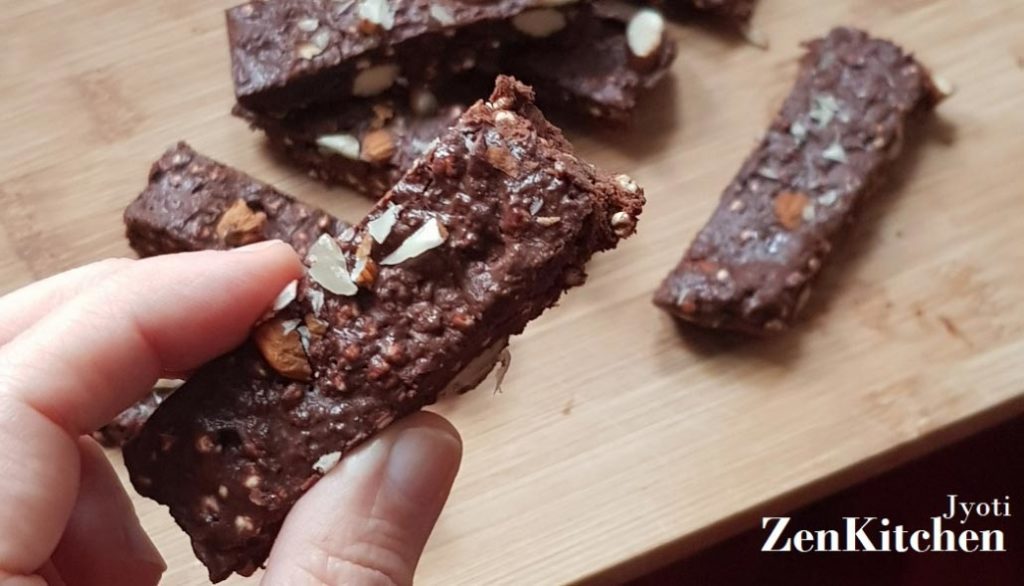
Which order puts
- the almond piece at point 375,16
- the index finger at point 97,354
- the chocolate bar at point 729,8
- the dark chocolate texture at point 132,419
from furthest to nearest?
the chocolate bar at point 729,8
the almond piece at point 375,16
the dark chocolate texture at point 132,419
the index finger at point 97,354

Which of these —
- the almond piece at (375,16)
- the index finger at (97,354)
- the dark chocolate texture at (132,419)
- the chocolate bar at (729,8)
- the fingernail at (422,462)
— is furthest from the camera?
the chocolate bar at (729,8)

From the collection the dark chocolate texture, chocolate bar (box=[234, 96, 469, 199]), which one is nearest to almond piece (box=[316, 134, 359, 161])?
chocolate bar (box=[234, 96, 469, 199])

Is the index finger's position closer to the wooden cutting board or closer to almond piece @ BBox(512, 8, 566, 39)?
the wooden cutting board

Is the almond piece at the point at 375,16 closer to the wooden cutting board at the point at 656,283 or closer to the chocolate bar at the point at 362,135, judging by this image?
the chocolate bar at the point at 362,135

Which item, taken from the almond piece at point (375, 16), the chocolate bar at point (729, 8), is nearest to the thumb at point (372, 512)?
the almond piece at point (375, 16)

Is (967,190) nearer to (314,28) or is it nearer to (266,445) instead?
(314,28)

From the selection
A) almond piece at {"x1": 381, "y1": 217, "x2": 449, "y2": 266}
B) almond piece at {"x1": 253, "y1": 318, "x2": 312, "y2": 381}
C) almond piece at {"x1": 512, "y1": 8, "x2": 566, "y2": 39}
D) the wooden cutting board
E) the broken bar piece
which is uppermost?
almond piece at {"x1": 381, "y1": 217, "x2": 449, "y2": 266}

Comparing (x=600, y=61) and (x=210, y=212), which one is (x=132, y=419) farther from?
(x=600, y=61)
